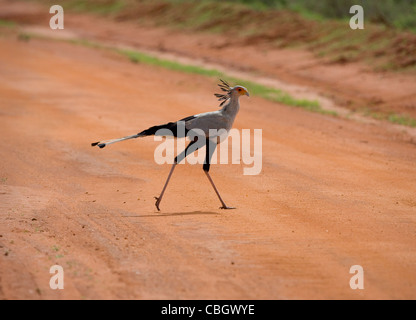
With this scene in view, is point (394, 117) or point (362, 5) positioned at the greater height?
point (362, 5)

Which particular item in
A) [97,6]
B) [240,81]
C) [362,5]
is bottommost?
[240,81]

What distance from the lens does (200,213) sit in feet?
23.1

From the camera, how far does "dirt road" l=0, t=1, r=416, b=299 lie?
5262 mm

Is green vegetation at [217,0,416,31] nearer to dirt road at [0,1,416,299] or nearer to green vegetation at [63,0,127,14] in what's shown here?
green vegetation at [63,0,127,14]

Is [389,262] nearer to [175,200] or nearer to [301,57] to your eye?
[175,200]

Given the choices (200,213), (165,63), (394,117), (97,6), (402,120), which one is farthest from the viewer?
(97,6)

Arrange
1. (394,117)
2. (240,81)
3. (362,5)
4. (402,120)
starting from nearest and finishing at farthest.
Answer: (402,120)
(394,117)
(240,81)
(362,5)

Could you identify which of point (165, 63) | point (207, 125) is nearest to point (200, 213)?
point (207, 125)

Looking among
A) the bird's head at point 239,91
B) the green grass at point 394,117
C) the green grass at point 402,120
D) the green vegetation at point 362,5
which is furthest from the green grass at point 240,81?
the bird's head at point 239,91

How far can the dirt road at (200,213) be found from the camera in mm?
5262

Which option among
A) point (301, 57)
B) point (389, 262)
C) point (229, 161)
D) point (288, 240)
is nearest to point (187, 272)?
point (288, 240)

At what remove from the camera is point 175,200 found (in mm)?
7574

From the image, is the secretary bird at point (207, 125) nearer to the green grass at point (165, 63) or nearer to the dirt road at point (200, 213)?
the dirt road at point (200, 213)

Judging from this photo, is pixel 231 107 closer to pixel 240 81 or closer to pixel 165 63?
pixel 240 81
